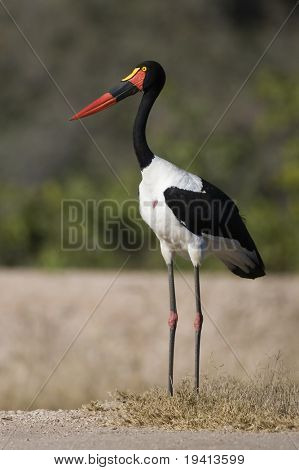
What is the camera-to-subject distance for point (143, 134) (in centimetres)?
764

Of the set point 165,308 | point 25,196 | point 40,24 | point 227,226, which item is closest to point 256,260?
point 227,226

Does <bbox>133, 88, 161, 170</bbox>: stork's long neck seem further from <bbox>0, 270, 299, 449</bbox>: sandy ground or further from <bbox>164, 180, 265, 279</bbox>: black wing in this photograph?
<bbox>0, 270, 299, 449</bbox>: sandy ground

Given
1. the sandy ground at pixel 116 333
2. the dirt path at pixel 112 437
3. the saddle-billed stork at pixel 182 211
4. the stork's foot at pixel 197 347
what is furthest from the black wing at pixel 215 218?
the sandy ground at pixel 116 333

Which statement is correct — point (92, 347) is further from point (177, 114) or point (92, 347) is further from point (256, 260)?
point (177, 114)

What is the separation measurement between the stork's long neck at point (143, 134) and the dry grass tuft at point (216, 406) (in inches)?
64.4

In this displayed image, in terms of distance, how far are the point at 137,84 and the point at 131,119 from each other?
21.7 metres

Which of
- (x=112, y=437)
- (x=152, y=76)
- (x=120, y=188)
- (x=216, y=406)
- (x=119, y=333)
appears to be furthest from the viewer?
(x=120, y=188)

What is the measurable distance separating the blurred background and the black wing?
3.60 m

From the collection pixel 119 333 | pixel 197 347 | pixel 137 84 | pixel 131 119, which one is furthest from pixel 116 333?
pixel 131 119

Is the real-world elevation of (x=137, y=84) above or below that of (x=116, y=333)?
above

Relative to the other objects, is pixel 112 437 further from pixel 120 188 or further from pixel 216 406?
pixel 120 188

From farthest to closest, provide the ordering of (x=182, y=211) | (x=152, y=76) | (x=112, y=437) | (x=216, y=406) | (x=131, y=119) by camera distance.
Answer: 1. (x=131, y=119)
2. (x=152, y=76)
3. (x=182, y=211)
4. (x=216, y=406)
5. (x=112, y=437)

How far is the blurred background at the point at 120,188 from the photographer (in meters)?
12.1

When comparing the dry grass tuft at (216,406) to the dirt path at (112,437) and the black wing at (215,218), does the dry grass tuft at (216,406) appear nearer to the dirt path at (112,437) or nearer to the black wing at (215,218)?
the dirt path at (112,437)
